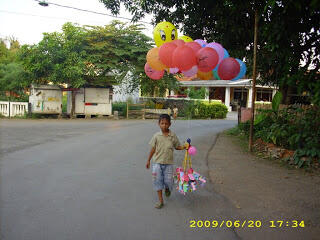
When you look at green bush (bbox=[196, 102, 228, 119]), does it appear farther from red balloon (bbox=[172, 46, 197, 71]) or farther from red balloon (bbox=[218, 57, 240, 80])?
red balloon (bbox=[172, 46, 197, 71])

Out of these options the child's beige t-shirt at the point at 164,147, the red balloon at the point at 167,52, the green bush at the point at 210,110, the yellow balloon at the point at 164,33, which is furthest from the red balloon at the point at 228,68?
the green bush at the point at 210,110

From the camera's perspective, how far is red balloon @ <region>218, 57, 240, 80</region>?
6469 mm

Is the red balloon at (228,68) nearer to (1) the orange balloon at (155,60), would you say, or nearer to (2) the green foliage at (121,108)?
(1) the orange balloon at (155,60)

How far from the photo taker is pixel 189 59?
19.3 feet

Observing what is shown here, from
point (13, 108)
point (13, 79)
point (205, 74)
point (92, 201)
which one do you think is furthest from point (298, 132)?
point (13, 79)

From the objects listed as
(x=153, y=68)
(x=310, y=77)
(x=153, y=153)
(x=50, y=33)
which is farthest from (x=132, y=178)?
(x=50, y=33)

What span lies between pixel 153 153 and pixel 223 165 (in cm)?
324

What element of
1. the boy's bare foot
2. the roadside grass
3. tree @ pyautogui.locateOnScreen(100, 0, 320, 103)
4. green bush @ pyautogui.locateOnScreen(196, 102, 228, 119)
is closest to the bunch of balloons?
tree @ pyautogui.locateOnScreen(100, 0, 320, 103)

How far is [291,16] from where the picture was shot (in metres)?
4.66

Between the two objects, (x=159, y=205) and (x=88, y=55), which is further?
(x=88, y=55)

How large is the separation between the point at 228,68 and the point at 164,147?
286 centimetres

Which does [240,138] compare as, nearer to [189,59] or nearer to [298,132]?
[298,132]

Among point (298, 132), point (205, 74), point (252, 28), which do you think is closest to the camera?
point (205, 74)

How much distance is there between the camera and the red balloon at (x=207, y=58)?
600 centimetres
